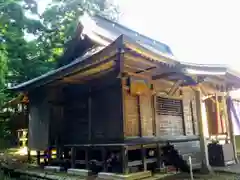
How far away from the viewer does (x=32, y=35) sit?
17.3 metres

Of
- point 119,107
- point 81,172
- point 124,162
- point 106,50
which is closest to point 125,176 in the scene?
point 124,162

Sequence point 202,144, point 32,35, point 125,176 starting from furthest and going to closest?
point 32,35
point 202,144
point 125,176

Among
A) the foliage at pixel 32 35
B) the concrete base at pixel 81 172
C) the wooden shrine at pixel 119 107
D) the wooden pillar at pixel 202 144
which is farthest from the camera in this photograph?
the foliage at pixel 32 35

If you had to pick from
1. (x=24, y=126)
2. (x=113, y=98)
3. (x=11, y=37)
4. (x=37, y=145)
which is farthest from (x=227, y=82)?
(x=11, y=37)

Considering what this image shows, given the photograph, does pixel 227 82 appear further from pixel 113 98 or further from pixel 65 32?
pixel 65 32

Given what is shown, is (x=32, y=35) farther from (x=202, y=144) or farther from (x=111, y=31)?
(x=202, y=144)

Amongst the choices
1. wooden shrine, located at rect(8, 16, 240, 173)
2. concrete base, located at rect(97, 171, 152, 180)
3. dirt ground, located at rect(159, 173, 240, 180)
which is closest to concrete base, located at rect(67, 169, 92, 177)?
wooden shrine, located at rect(8, 16, 240, 173)

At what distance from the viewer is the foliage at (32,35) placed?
13422mm

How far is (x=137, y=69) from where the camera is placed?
24.6 ft

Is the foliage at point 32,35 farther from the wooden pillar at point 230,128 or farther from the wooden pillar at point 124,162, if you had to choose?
the wooden pillar at point 230,128

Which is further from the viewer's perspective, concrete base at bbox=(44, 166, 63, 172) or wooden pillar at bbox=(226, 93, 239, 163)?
wooden pillar at bbox=(226, 93, 239, 163)

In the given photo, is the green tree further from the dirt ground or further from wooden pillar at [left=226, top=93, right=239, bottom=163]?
wooden pillar at [left=226, top=93, right=239, bottom=163]

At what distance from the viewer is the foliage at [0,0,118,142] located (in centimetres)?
1342

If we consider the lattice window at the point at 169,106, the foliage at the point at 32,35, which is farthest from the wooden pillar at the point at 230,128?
the foliage at the point at 32,35
